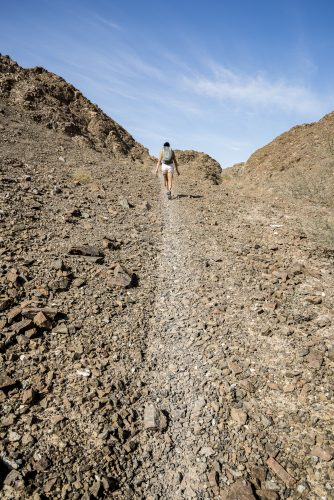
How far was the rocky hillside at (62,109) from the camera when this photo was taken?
23.2 meters

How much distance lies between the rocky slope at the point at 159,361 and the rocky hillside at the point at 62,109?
56.4ft

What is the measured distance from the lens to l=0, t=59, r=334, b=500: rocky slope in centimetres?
316

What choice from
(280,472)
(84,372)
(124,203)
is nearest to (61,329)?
(84,372)

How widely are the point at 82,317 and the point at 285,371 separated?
3.14m

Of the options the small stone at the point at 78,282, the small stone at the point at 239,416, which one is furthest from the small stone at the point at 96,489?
the small stone at the point at 78,282

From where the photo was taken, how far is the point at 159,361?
4590 millimetres

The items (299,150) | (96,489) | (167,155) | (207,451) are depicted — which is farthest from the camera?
(299,150)

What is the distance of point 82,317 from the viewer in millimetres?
5070

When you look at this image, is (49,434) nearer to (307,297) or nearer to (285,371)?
(285,371)

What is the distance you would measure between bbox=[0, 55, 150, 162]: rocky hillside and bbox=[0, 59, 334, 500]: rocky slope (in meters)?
17.2

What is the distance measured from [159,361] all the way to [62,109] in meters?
27.0

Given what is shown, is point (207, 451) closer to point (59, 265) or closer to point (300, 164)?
point (59, 265)

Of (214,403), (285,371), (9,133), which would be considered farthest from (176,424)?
(9,133)

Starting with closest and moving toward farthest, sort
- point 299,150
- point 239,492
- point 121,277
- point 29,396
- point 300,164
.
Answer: point 239,492 < point 29,396 < point 121,277 < point 300,164 < point 299,150
